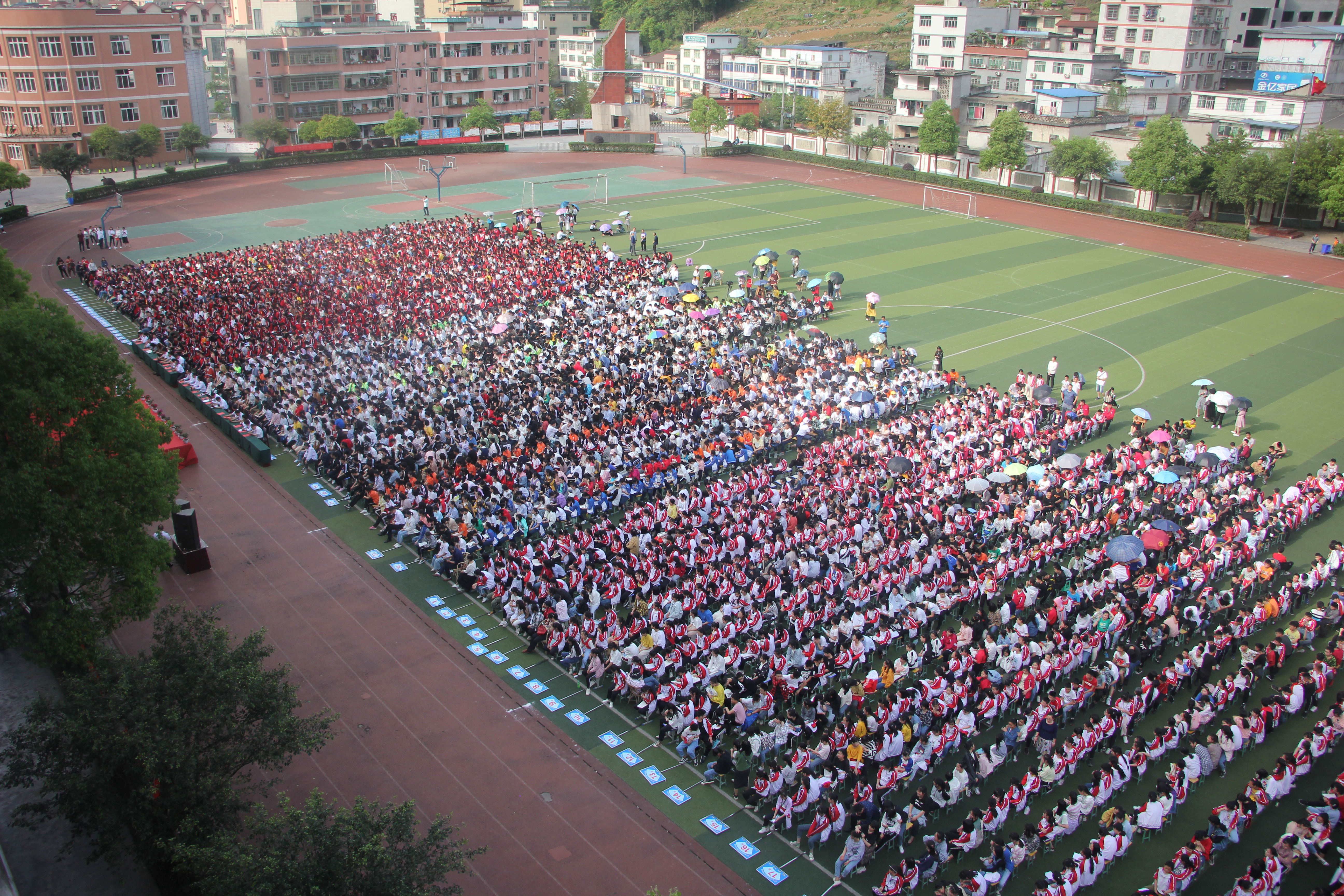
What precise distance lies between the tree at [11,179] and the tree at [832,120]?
60.2 metres

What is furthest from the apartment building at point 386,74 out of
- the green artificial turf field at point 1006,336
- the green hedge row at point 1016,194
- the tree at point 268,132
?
the green artificial turf field at point 1006,336

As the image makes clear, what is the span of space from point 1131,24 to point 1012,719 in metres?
96.8

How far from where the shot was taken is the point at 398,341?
123 ft

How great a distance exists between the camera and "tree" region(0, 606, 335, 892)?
14.0 m

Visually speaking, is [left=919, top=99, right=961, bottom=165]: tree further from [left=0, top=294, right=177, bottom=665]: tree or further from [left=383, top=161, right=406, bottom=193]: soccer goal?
[left=0, top=294, right=177, bottom=665]: tree

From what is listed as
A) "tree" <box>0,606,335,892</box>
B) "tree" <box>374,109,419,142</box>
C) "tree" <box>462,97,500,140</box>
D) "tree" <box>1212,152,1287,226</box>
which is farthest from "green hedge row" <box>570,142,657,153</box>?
"tree" <box>0,606,335,892</box>

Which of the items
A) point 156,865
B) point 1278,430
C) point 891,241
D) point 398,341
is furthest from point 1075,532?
point 891,241

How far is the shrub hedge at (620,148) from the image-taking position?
90.4 m

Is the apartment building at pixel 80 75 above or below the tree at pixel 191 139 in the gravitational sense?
above

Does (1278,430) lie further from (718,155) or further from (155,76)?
(155,76)

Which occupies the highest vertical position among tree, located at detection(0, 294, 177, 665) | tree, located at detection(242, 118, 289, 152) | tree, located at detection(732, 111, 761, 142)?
tree, located at detection(732, 111, 761, 142)

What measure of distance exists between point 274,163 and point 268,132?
5659mm

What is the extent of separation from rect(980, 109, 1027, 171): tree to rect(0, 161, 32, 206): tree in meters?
65.9

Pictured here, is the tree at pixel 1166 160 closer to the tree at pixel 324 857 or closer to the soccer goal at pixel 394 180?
the soccer goal at pixel 394 180
